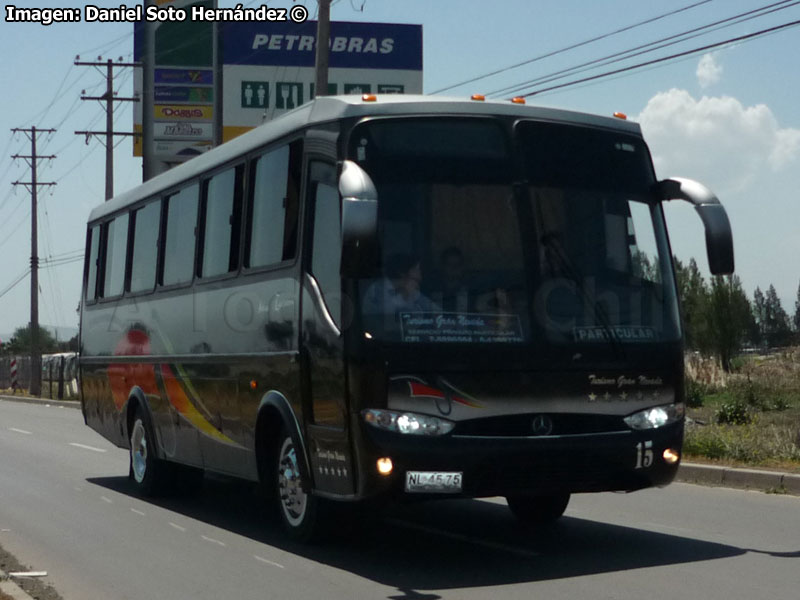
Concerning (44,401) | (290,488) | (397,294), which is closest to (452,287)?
(397,294)

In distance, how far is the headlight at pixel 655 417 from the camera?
355 inches

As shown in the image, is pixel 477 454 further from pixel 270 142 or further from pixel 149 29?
pixel 149 29

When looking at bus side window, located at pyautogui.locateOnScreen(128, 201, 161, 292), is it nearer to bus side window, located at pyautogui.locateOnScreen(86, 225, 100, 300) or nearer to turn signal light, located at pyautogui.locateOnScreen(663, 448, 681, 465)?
bus side window, located at pyautogui.locateOnScreen(86, 225, 100, 300)

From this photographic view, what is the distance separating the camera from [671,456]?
9.16 meters

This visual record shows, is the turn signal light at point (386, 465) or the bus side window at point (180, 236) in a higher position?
the bus side window at point (180, 236)

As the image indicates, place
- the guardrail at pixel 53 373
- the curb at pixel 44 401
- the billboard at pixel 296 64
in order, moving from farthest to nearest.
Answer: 1. the guardrail at pixel 53 373
2. the billboard at pixel 296 64
3. the curb at pixel 44 401

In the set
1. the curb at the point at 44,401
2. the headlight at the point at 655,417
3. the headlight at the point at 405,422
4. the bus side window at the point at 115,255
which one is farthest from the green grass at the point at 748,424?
the curb at the point at 44,401

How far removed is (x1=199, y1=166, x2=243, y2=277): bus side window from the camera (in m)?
11.3

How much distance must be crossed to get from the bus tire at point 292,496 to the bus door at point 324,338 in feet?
1.75

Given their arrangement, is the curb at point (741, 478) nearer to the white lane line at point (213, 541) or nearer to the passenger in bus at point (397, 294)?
the white lane line at point (213, 541)

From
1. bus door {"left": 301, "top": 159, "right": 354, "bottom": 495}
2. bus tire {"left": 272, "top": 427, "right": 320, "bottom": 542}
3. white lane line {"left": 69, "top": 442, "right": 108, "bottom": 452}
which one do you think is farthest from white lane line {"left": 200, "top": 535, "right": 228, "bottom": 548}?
white lane line {"left": 69, "top": 442, "right": 108, "bottom": 452}

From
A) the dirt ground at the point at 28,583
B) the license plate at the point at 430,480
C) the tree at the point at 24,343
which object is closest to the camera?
the dirt ground at the point at 28,583

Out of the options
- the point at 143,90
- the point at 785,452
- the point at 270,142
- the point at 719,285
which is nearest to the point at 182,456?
the point at 270,142

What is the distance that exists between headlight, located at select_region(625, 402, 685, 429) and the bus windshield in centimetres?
48
